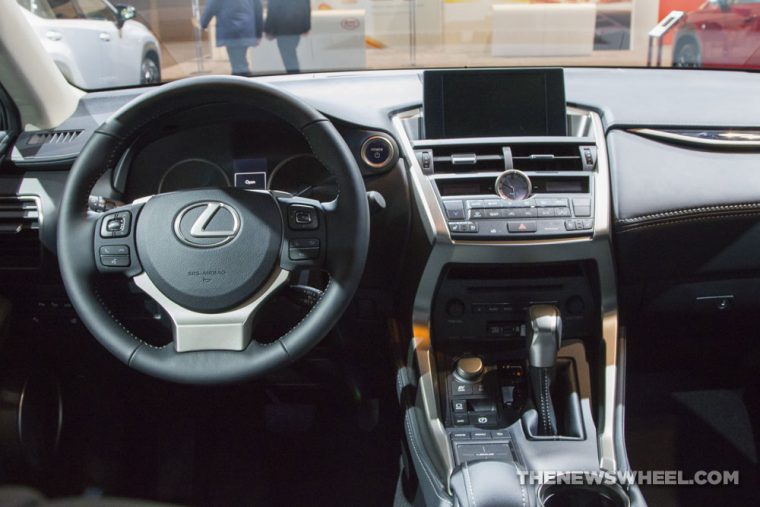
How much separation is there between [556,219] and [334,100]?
25.4 inches

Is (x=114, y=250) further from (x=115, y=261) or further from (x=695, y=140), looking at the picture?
(x=695, y=140)

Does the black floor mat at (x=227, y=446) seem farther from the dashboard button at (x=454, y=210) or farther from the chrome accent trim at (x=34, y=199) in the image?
the dashboard button at (x=454, y=210)

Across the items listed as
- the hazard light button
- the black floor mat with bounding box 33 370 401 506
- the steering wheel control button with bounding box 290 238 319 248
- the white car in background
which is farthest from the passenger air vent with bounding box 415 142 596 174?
the white car in background

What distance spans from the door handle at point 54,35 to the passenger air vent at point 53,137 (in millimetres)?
384

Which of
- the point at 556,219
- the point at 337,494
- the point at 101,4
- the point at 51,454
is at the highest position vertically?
the point at 101,4

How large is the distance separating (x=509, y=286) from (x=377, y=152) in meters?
0.46

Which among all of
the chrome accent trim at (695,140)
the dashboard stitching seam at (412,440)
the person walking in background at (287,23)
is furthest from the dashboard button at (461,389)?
the person walking in background at (287,23)

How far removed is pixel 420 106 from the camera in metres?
1.91

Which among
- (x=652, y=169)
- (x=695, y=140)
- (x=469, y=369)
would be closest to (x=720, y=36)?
(x=695, y=140)

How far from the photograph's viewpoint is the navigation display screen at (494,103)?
1.80m

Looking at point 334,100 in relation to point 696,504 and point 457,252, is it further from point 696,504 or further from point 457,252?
point 696,504

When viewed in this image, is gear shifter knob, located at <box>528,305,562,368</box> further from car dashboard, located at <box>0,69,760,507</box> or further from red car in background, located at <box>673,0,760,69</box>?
red car in background, located at <box>673,0,760,69</box>

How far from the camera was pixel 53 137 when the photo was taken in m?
1.99

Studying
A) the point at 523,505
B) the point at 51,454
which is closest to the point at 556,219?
the point at 523,505
